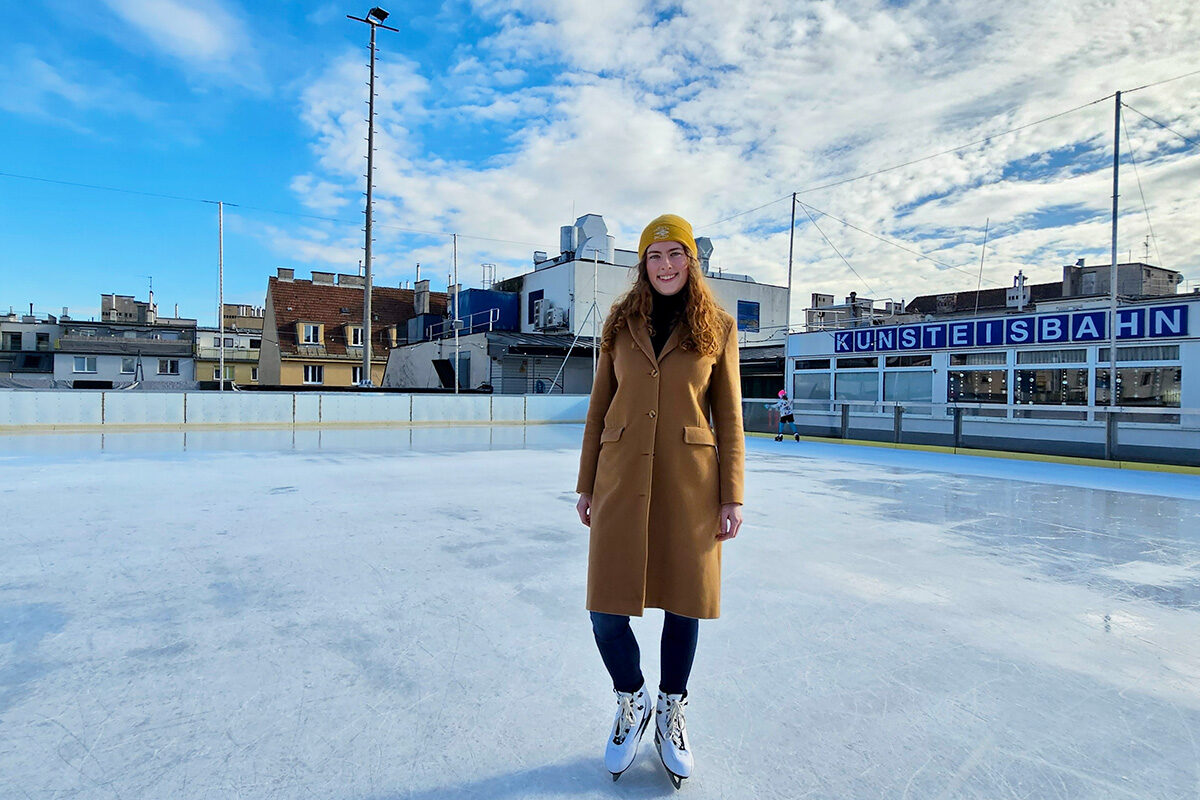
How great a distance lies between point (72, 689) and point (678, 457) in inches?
97.0

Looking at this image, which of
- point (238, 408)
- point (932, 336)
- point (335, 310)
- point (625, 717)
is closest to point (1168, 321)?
point (932, 336)

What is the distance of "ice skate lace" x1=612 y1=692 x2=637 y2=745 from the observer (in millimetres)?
2072

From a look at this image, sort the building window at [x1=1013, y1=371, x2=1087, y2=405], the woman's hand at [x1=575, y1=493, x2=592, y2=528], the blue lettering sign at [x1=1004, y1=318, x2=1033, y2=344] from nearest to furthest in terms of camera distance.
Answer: the woman's hand at [x1=575, y1=493, x2=592, y2=528] → the building window at [x1=1013, y1=371, x2=1087, y2=405] → the blue lettering sign at [x1=1004, y1=318, x2=1033, y2=344]

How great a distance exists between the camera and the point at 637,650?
6.78ft

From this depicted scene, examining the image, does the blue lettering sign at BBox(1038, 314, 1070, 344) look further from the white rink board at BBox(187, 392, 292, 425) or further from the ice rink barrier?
the white rink board at BBox(187, 392, 292, 425)

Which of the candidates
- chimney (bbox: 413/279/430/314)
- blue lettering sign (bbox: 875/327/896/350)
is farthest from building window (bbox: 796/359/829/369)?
chimney (bbox: 413/279/430/314)

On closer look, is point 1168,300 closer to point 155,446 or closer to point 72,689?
point 72,689

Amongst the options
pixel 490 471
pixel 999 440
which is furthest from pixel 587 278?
pixel 490 471

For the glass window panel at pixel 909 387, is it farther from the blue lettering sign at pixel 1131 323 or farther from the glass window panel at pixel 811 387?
the blue lettering sign at pixel 1131 323

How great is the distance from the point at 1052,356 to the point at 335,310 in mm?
35718

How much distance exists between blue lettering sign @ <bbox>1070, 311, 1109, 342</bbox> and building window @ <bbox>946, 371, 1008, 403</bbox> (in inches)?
60.6

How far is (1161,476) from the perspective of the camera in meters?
10.5

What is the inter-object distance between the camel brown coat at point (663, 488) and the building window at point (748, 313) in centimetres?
3473

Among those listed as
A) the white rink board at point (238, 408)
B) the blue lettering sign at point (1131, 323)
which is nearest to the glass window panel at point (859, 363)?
the blue lettering sign at point (1131, 323)
